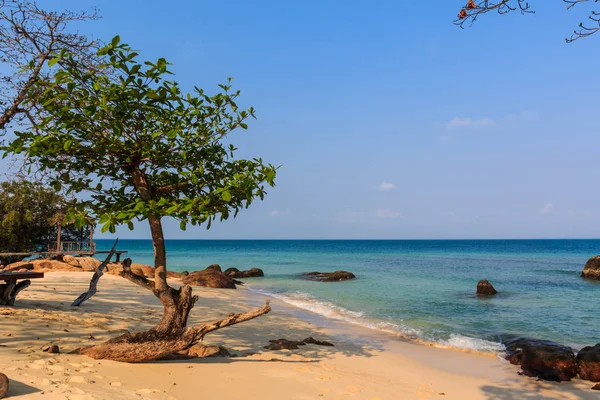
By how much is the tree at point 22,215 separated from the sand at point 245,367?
1937 centimetres

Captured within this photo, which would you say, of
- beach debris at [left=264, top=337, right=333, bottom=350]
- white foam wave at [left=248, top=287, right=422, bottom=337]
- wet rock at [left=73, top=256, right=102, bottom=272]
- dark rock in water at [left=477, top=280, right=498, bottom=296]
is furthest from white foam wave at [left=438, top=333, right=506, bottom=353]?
wet rock at [left=73, top=256, right=102, bottom=272]

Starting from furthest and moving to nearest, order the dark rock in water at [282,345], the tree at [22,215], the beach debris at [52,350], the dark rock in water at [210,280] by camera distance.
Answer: the tree at [22,215]
the dark rock in water at [210,280]
the dark rock in water at [282,345]
the beach debris at [52,350]

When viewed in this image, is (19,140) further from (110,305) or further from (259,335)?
(110,305)

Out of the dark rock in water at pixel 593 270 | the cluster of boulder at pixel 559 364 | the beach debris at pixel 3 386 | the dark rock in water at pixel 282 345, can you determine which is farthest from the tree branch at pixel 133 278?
the dark rock in water at pixel 593 270

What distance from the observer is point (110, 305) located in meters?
13.2

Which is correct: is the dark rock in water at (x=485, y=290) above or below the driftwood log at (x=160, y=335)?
below

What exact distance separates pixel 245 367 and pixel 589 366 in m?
7.77

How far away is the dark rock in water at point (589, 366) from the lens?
9.11m

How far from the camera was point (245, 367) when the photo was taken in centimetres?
724

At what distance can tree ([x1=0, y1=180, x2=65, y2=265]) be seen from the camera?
29859 millimetres

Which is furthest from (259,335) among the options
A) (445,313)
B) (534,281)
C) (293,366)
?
(534,281)

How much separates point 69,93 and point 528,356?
35.6 feet

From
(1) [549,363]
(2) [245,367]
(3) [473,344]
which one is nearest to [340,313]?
(3) [473,344]

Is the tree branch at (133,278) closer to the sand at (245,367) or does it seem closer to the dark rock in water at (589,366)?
the sand at (245,367)
